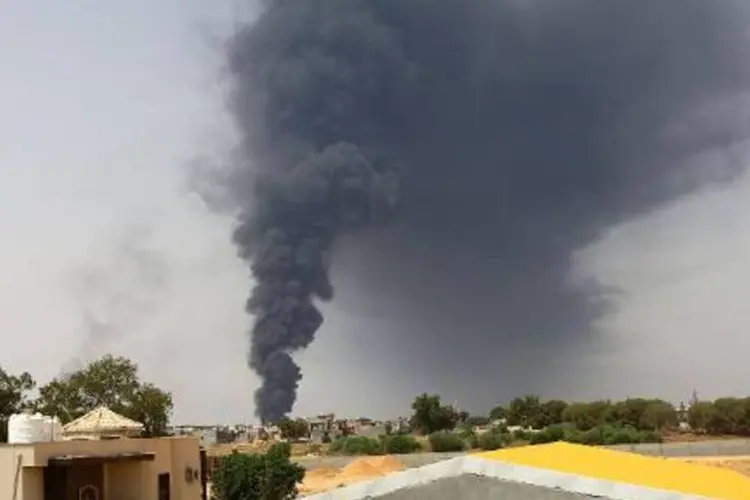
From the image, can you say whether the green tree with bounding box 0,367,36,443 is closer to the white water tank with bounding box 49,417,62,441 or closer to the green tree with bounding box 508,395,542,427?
the white water tank with bounding box 49,417,62,441

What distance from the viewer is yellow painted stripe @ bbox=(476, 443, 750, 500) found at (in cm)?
580

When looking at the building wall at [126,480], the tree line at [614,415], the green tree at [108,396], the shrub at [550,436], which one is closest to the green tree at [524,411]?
the tree line at [614,415]

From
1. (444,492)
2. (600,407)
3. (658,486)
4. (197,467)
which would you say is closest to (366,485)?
(444,492)

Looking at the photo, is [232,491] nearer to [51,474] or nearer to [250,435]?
[51,474]

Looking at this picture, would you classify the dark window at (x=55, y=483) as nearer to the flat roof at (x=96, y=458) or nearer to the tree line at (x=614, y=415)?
the flat roof at (x=96, y=458)

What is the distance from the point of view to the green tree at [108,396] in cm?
4319

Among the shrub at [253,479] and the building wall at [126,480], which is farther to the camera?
the shrub at [253,479]

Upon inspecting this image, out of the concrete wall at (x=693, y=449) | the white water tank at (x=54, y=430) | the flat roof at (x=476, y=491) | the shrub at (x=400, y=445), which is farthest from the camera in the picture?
the shrub at (x=400, y=445)

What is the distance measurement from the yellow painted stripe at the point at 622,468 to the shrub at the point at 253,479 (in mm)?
28528

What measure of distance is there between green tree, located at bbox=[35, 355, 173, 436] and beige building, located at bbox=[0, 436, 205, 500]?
20.3 metres

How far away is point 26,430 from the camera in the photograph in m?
18.5

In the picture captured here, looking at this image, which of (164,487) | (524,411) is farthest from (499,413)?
(164,487)

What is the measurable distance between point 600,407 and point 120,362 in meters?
62.0

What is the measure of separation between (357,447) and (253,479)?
33.3 m
